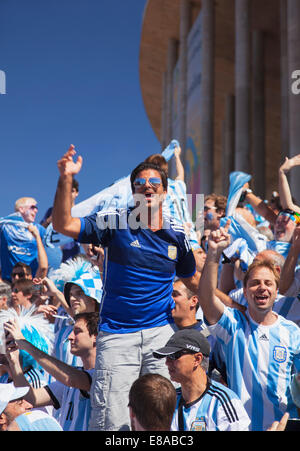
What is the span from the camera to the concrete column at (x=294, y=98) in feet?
44.4

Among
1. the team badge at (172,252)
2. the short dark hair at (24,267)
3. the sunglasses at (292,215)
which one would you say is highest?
the sunglasses at (292,215)

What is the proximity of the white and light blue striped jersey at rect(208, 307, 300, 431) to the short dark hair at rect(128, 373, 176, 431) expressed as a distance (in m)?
1.26

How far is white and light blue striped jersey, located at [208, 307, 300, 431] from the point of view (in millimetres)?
3863

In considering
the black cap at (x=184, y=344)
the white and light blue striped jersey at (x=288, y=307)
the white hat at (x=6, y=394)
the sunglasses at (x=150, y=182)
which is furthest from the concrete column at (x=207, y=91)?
the white hat at (x=6, y=394)

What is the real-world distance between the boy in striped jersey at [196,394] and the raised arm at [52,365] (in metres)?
0.68

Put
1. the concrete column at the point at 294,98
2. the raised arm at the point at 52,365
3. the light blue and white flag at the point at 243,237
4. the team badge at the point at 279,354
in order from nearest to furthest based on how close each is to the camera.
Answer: the raised arm at the point at 52,365, the team badge at the point at 279,354, the light blue and white flag at the point at 243,237, the concrete column at the point at 294,98

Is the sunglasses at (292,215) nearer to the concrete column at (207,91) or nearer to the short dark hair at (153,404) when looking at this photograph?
the short dark hair at (153,404)

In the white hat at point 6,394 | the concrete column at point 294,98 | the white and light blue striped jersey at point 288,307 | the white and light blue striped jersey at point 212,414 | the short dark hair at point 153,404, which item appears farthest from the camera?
the concrete column at point 294,98

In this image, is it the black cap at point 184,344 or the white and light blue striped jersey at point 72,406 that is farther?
the white and light blue striped jersey at point 72,406

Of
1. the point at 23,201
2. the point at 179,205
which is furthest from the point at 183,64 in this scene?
the point at 179,205

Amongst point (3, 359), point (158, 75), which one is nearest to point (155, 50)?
point (158, 75)

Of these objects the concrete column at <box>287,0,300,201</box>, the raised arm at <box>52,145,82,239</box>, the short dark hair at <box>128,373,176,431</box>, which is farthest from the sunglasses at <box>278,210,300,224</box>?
the concrete column at <box>287,0,300,201</box>
